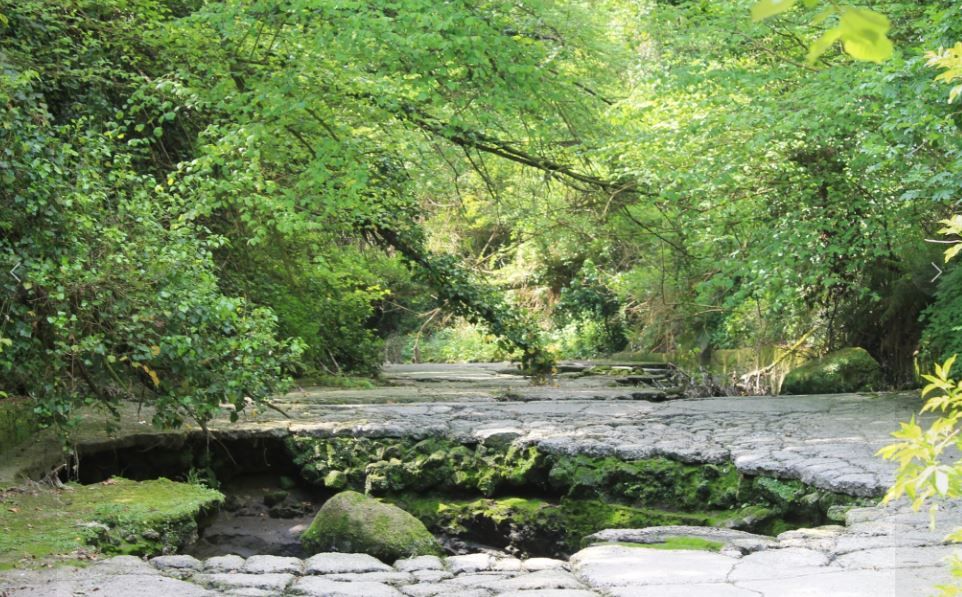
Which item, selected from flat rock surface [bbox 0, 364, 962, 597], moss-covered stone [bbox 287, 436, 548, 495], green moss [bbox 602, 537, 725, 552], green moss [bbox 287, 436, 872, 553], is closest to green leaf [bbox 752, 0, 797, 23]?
flat rock surface [bbox 0, 364, 962, 597]

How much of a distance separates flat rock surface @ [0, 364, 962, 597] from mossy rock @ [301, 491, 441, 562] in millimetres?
621

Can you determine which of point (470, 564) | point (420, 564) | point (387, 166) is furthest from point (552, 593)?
point (387, 166)

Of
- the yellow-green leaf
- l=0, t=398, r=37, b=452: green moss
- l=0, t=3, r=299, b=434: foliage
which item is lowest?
l=0, t=398, r=37, b=452: green moss

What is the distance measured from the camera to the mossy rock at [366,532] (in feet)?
16.8

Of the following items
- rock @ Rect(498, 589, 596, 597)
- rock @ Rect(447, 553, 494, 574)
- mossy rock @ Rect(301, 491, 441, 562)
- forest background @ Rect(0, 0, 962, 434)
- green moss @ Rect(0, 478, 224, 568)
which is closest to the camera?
rock @ Rect(498, 589, 596, 597)

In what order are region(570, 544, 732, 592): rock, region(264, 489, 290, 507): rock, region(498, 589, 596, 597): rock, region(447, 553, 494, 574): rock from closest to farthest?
region(498, 589, 596, 597): rock → region(570, 544, 732, 592): rock → region(447, 553, 494, 574): rock → region(264, 489, 290, 507): rock

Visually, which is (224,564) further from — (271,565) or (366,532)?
(366,532)

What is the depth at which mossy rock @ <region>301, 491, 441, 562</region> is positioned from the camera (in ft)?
16.8

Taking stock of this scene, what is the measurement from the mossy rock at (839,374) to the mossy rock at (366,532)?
6966 mm

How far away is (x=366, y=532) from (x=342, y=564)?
0.86 m

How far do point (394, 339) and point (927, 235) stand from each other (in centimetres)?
1738

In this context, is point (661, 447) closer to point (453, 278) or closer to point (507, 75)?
point (507, 75)

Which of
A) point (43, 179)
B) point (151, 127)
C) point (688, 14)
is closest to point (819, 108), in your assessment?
point (688, 14)

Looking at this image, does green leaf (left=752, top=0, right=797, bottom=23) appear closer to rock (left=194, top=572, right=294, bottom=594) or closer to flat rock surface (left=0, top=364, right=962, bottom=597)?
flat rock surface (left=0, top=364, right=962, bottom=597)
